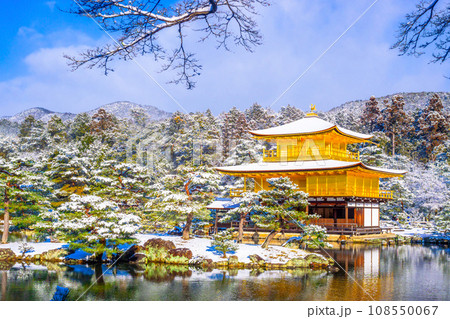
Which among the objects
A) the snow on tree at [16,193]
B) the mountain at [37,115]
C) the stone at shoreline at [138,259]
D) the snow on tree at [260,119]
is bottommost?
the stone at shoreline at [138,259]

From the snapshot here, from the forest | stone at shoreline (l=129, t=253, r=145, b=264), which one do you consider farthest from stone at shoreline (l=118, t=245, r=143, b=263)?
the forest

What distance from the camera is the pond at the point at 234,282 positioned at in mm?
10555

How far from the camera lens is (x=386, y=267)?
1541 cm

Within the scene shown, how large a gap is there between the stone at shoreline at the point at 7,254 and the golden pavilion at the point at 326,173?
13.5 metres

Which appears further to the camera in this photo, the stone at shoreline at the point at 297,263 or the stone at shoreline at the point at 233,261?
the stone at shoreline at the point at 233,261

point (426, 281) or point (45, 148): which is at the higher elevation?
point (45, 148)

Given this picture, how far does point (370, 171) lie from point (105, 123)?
126 feet

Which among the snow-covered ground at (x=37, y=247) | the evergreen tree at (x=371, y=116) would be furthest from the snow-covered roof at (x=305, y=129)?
the evergreen tree at (x=371, y=116)

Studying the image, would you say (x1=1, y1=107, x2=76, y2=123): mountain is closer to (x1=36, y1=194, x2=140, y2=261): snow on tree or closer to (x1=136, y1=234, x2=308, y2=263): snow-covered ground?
(x1=36, y1=194, x2=140, y2=261): snow on tree

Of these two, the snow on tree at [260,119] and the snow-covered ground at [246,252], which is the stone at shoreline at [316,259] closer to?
the snow-covered ground at [246,252]

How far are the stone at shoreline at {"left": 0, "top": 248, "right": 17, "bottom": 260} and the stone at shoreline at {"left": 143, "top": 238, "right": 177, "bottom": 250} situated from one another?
17.2 feet

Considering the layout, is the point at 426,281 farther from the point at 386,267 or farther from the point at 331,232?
the point at 331,232

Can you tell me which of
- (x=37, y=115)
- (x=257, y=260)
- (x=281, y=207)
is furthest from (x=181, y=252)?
(x=37, y=115)

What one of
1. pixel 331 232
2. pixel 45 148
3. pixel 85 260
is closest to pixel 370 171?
pixel 331 232
